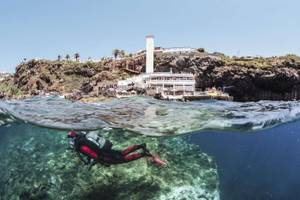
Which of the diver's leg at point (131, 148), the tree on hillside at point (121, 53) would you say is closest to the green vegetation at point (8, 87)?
the tree on hillside at point (121, 53)

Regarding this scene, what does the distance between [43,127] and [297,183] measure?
8.43m

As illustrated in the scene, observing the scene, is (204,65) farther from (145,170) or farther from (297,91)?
(145,170)

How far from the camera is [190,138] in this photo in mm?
17031

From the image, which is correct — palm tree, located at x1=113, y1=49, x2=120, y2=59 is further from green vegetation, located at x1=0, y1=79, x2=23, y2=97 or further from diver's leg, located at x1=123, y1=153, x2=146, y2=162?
diver's leg, located at x1=123, y1=153, x2=146, y2=162

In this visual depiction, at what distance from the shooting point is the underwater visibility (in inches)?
554

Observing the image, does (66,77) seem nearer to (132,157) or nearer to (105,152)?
(132,157)

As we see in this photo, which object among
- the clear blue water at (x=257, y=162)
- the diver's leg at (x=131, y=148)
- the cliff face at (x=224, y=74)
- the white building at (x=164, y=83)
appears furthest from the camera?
the cliff face at (x=224, y=74)

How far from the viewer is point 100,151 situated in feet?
45.8

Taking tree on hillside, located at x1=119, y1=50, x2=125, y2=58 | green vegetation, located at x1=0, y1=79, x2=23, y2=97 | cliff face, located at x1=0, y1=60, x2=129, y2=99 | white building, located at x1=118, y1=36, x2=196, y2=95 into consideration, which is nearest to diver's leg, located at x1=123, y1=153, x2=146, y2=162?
white building, located at x1=118, y1=36, x2=196, y2=95

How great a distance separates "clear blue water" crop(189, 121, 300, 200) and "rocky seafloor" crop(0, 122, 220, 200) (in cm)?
61

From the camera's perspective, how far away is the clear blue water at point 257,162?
1471cm

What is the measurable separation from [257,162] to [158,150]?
338 centimetres

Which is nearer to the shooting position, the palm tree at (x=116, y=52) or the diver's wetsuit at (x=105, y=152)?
the diver's wetsuit at (x=105, y=152)

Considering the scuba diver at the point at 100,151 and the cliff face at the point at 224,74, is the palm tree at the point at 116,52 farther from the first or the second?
the scuba diver at the point at 100,151
